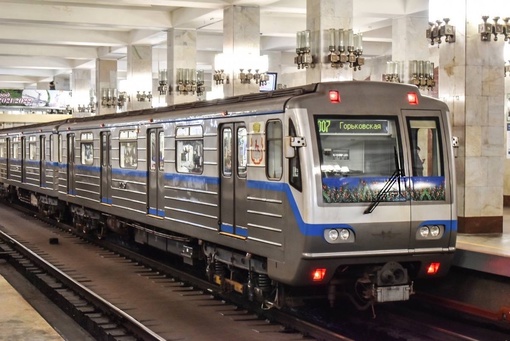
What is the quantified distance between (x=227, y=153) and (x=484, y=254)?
3.65m

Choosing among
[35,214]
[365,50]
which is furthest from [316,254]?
[365,50]

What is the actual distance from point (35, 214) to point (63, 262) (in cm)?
1058

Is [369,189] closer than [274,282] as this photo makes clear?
Yes

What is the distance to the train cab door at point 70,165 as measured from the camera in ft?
67.5

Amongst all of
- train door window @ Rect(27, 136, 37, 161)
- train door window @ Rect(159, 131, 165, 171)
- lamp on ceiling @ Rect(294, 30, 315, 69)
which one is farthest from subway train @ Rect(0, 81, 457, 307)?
train door window @ Rect(27, 136, 37, 161)

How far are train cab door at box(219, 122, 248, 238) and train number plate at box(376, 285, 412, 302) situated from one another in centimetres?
195

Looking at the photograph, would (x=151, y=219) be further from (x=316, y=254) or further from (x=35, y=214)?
(x=35, y=214)

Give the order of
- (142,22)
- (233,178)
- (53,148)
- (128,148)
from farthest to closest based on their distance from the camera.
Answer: (142,22)
(53,148)
(128,148)
(233,178)

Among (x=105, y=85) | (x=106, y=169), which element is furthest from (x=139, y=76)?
(x=106, y=169)

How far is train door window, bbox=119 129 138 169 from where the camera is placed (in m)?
15.6

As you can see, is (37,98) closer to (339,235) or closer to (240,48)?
(240,48)

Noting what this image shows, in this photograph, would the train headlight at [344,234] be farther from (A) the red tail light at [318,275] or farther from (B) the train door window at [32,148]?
(B) the train door window at [32,148]

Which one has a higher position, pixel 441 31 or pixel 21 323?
pixel 441 31

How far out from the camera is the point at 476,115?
13414mm
